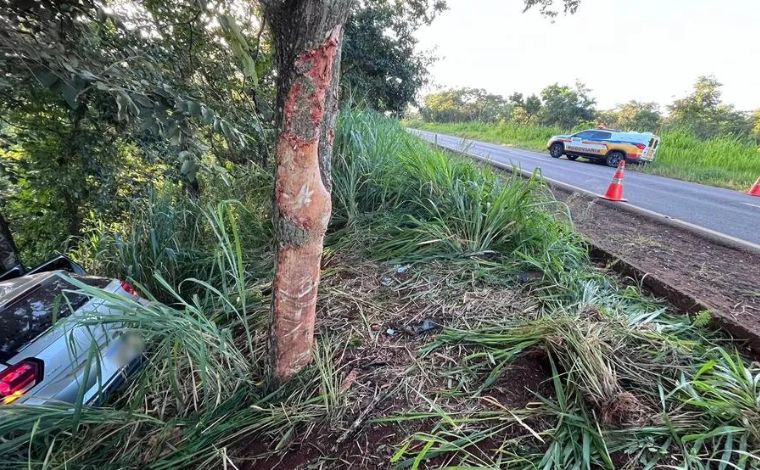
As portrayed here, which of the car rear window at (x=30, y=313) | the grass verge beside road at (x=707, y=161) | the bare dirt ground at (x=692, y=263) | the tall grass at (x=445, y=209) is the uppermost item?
the tall grass at (x=445, y=209)

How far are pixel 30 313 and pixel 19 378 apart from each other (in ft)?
1.59

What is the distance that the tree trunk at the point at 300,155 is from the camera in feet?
3.73

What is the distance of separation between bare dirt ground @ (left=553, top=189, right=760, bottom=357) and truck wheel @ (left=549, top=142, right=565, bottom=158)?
→ 11841 mm

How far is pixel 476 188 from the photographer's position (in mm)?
3004

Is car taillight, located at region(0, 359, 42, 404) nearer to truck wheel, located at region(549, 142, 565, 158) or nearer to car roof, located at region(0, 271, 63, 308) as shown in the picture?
car roof, located at region(0, 271, 63, 308)

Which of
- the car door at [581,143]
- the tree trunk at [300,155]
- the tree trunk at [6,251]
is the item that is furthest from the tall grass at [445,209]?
the car door at [581,143]

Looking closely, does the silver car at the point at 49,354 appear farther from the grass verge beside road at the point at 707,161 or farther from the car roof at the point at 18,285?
the grass verge beside road at the point at 707,161

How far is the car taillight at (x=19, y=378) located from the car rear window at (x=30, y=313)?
0.34 ft

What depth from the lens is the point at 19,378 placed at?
1.61 meters

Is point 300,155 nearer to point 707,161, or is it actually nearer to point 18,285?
point 18,285

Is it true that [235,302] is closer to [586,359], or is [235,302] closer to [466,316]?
[466,316]

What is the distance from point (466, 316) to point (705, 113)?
86.1ft

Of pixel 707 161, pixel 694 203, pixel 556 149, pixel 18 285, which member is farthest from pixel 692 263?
pixel 556 149

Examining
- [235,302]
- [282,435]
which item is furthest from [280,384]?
[235,302]
